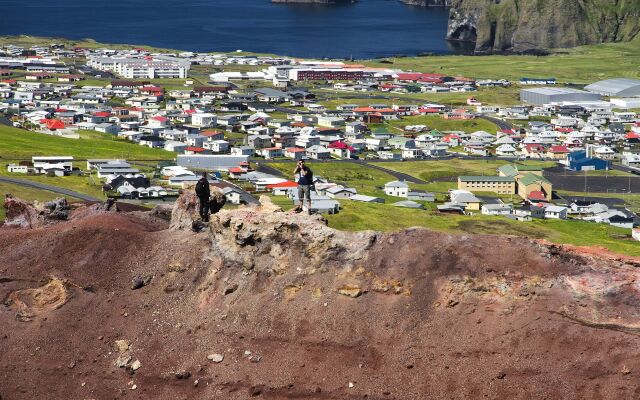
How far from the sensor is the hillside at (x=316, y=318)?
90.6 feet

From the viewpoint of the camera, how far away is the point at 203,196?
35.1 m

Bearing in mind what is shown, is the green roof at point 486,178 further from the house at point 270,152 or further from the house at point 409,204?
the house at point 270,152

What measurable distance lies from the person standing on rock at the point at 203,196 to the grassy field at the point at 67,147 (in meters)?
66.6

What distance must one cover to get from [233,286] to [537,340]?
9.24 meters

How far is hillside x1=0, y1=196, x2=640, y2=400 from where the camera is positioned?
27.6 metres

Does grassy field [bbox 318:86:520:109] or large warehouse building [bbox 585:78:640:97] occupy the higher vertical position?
large warehouse building [bbox 585:78:640:97]

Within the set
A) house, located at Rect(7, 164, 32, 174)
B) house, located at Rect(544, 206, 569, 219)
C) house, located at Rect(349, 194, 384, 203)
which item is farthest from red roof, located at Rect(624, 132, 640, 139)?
house, located at Rect(7, 164, 32, 174)

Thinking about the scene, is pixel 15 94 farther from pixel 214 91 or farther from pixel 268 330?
pixel 268 330

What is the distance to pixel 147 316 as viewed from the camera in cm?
3162

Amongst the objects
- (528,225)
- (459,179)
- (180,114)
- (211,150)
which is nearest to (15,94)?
(180,114)

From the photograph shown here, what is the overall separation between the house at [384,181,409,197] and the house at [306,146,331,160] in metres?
26.3

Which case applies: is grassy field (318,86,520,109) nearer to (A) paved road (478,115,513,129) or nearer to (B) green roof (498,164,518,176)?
(A) paved road (478,115,513,129)

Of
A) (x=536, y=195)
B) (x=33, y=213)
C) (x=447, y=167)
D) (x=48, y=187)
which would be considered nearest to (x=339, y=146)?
(x=447, y=167)

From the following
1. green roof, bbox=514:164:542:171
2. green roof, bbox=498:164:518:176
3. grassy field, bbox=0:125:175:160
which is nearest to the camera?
grassy field, bbox=0:125:175:160
